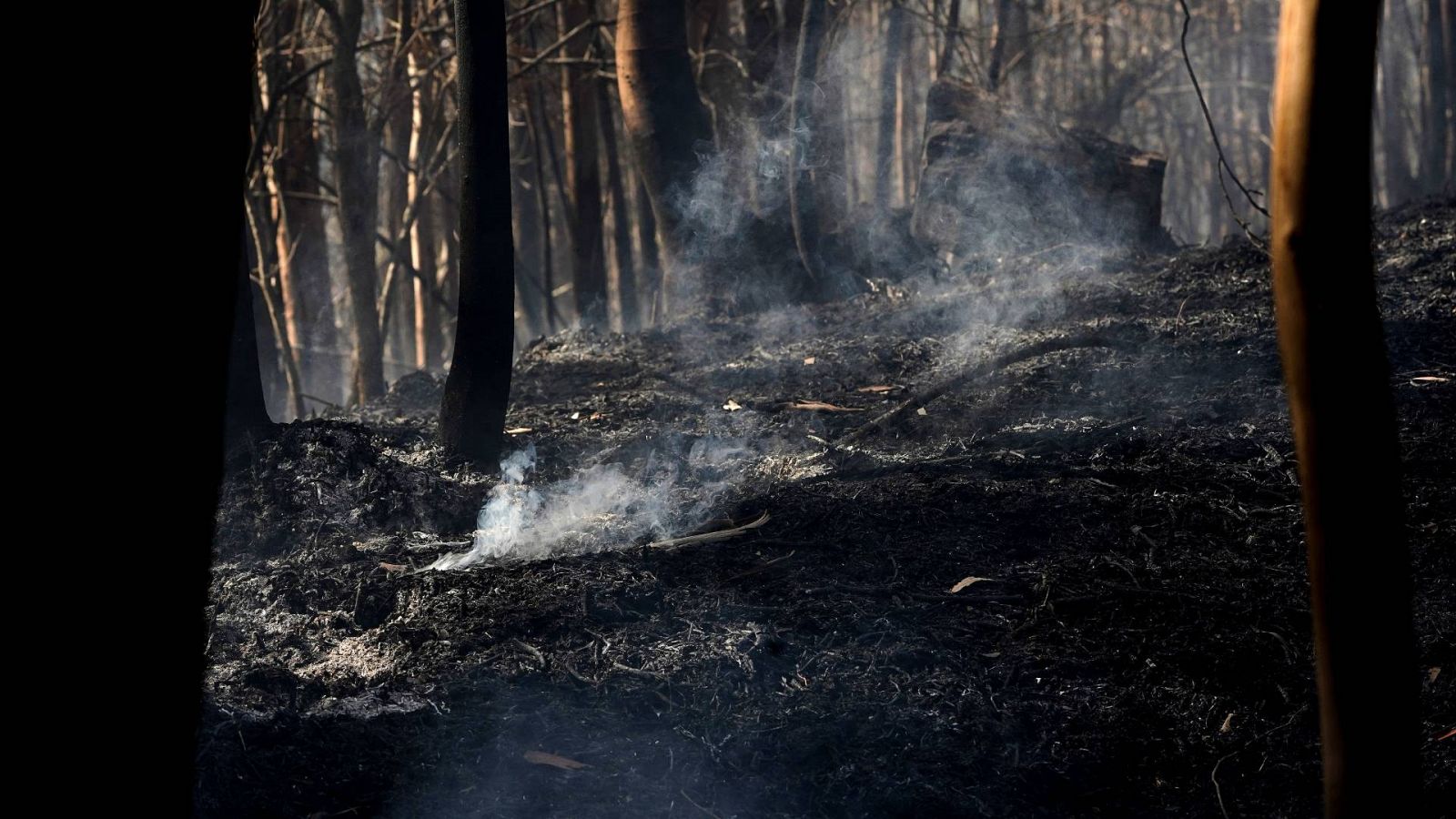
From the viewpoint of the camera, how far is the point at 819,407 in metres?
7.11

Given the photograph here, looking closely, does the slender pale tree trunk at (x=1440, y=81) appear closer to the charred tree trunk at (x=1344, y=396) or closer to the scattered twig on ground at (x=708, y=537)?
the scattered twig on ground at (x=708, y=537)

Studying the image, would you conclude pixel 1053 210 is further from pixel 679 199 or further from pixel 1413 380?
pixel 1413 380

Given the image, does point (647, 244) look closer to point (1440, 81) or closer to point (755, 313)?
point (755, 313)

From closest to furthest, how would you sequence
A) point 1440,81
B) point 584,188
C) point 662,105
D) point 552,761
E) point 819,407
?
point 552,761 → point 819,407 → point 662,105 → point 584,188 → point 1440,81

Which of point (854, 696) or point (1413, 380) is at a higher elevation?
point (1413, 380)

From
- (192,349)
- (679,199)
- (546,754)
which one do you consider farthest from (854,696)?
(679,199)

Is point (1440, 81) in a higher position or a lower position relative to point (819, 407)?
higher

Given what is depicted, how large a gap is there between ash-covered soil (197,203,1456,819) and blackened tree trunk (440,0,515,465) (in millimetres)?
335

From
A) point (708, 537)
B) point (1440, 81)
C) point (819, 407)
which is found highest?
point (1440, 81)

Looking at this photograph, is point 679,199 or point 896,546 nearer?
point 896,546

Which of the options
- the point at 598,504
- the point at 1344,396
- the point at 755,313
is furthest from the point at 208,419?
the point at 755,313

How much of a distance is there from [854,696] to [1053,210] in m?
7.33

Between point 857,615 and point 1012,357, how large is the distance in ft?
10.8

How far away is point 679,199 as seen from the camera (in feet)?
34.3
